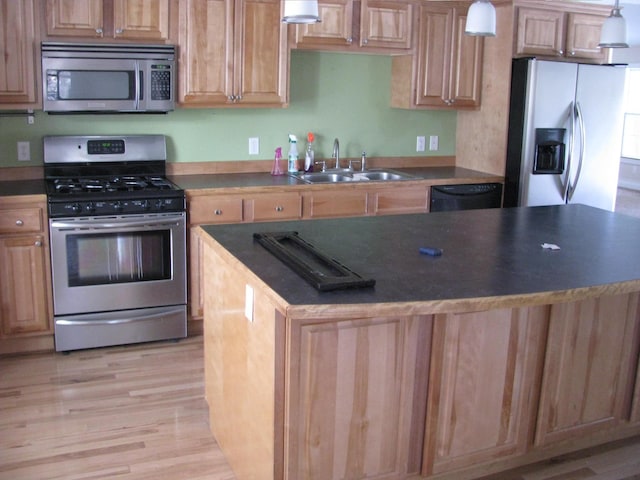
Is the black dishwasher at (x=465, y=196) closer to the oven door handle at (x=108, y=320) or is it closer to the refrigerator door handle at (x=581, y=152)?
the refrigerator door handle at (x=581, y=152)

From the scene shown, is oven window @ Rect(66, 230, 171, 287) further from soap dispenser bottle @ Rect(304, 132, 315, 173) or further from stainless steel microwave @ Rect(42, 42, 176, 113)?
soap dispenser bottle @ Rect(304, 132, 315, 173)

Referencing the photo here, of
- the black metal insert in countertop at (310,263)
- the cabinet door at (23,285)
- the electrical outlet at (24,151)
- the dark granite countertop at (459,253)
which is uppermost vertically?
the electrical outlet at (24,151)

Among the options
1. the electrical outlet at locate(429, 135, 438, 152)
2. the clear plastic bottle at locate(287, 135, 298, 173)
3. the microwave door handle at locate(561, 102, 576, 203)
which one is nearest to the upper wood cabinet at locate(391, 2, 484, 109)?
Result: the electrical outlet at locate(429, 135, 438, 152)

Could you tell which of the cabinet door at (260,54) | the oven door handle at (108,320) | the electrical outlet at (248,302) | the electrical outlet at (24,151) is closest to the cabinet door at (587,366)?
the electrical outlet at (248,302)

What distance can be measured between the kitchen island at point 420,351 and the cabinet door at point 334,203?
→ 4.34 feet

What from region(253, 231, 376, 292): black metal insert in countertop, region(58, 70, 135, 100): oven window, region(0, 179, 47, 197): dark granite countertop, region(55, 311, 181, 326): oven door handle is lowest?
region(55, 311, 181, 326): oven door handle

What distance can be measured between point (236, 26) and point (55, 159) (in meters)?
1.34

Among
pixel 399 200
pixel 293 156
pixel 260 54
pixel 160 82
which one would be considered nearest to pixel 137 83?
pixel 160 82

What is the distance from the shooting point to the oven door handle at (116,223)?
3.80 m

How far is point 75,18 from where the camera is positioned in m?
3.91

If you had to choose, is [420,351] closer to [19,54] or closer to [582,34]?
[19,54]

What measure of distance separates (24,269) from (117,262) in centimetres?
48

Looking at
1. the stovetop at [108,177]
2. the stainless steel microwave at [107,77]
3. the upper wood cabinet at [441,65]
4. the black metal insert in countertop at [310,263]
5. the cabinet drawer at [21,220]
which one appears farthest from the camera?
the upper wood cabinet at [441,65]

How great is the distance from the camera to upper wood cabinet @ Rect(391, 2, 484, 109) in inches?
191
